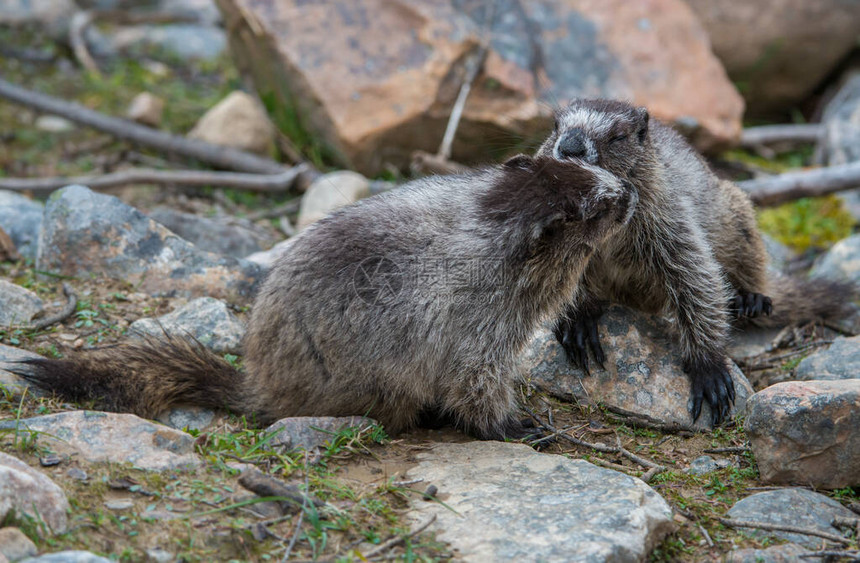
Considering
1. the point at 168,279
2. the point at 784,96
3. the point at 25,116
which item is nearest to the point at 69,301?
the point at 168,279

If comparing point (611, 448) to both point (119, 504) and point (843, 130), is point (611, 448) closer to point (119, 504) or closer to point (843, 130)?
point (119, 504)

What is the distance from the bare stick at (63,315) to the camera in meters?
5.05

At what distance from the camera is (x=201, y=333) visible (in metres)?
5.19

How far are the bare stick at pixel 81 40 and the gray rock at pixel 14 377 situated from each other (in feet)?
23.1

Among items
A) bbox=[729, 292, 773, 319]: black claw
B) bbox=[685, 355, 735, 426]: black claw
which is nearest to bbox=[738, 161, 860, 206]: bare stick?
bbox=[729, 292, 773, 319]: black claw

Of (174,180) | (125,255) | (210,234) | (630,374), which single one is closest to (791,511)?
(630,374)

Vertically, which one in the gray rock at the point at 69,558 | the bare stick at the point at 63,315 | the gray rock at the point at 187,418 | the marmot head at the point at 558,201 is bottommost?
the gray rock at the point at 187,418

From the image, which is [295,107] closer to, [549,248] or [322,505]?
[549,248]

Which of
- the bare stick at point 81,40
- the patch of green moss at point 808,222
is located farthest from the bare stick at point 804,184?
the bare stick at point 81,40

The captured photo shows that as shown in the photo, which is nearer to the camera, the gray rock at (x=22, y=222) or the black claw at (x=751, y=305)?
the black claw at (x=751, y=305)

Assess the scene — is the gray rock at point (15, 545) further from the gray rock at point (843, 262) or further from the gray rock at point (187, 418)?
the gray rock at point (843, 262)

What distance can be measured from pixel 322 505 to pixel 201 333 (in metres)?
2.01

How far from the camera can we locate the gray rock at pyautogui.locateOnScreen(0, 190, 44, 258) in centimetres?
629

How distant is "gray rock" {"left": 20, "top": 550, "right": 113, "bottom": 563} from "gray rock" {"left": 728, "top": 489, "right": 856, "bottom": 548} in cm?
266
